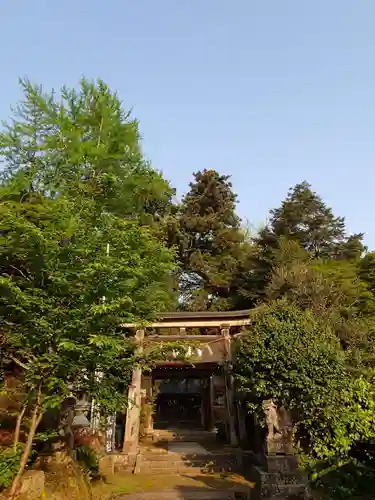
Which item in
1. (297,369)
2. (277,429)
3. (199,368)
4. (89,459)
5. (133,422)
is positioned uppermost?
(199,368)

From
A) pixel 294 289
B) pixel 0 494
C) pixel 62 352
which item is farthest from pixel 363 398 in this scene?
pixel 294 289

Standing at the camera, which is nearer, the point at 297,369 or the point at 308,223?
the point at 297,369

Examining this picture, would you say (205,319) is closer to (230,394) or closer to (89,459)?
(230,394)

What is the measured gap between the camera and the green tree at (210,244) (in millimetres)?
30984

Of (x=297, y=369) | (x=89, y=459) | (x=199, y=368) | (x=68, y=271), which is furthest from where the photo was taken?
(x=199, y=368)

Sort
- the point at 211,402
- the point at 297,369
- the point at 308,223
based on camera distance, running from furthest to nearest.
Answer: the point at 308,223 < the point at 211,402 < the point at 297,369

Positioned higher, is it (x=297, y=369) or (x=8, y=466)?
(x=297, y=369)

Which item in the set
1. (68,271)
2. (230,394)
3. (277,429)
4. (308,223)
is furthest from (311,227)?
(68,271)

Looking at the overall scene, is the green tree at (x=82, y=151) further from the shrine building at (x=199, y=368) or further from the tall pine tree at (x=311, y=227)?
the tall pine tree at (x=311, y=227)

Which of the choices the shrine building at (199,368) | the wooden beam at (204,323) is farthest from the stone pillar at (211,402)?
the wooden beam at (204,323)

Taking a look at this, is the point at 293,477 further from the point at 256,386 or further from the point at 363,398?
the point at 363,398

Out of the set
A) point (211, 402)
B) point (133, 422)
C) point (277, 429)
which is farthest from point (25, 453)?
point (211, 402)

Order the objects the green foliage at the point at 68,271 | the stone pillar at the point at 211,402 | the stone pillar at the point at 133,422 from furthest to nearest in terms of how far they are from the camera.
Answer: the stone pillar at the point at 211,402 < the stone pillar at the point at 133,422 < the green foliage at the point at 68,271

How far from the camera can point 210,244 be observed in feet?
109
